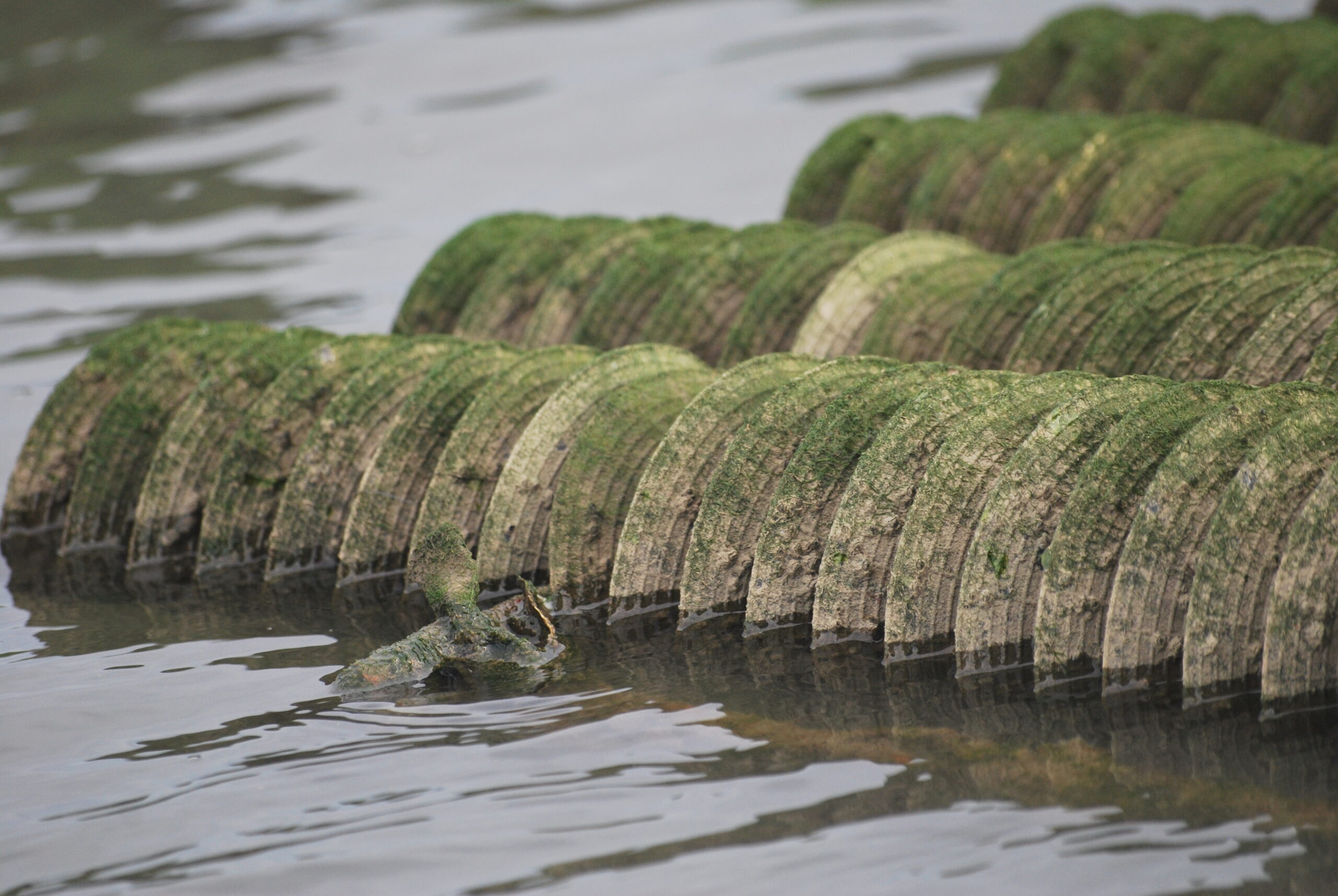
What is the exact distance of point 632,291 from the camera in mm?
15586

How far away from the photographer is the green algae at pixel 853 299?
1384cm

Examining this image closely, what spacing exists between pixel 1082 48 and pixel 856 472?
15.2 meters

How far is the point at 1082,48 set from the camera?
898 inches

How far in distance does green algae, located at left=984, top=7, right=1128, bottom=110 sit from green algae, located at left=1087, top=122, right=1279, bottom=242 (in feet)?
26.6

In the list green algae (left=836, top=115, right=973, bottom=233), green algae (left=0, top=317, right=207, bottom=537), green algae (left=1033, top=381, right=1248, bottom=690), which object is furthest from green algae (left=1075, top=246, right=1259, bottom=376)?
green algae (left=0, top=317, right=207, bottom=537)

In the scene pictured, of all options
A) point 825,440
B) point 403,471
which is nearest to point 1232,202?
point 825,440

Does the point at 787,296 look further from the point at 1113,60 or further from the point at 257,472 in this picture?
the point at 1113,60

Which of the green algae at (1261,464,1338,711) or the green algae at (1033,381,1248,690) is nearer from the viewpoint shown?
the green algae at (1261,464,1338,711)

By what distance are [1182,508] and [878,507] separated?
6.81ft

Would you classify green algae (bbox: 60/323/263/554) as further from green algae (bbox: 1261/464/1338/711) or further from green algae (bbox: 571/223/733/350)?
green algae (bbox: 1261/464/1338/711)

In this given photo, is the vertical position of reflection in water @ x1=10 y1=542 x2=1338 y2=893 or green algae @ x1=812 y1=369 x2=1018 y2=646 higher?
green algae @ x1=812 y1=369 x2=1018 y2=646

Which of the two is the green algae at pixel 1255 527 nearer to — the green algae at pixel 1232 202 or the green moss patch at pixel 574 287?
the green algae at pixel 1232 202

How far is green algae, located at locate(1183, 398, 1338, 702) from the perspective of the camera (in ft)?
26.8

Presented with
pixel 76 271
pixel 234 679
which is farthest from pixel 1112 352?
pixel 76 271
